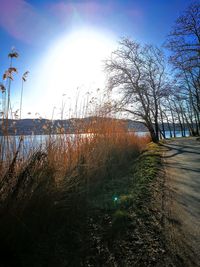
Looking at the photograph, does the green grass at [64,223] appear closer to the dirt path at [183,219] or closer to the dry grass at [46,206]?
the dry grass at [46,206]

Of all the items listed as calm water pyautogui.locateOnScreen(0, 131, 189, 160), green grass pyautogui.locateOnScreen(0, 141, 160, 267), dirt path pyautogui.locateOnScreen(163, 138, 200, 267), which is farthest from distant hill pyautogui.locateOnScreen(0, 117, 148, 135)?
dirt path pyautogui.locateOnScreen(163, 138, 200, 267)

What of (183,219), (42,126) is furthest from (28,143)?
(183,219)

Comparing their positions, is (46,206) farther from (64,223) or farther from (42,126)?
(42,126)

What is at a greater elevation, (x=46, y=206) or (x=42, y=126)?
(x=42, y=126)

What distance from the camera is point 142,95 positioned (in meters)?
18.3

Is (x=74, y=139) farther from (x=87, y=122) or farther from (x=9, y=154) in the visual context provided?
(x=9, y=154)

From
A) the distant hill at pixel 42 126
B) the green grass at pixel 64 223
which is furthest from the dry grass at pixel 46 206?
the distant hill at pixel 42 126

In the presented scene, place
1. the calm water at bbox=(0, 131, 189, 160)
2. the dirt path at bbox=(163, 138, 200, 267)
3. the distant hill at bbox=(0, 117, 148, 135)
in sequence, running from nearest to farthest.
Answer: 1. the dirt path at bbox=(163, 138, 200, 267)
2. the calm water at bbox=(0, 131, 189, 160)
3. the distant hill at bbox=(0, 117, 148, 135)

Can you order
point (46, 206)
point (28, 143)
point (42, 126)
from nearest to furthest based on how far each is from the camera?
point (46, 206), point (28, 143), point (42, 126)

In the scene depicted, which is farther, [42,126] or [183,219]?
[42,126]

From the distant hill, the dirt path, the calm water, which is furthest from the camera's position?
the distant hill

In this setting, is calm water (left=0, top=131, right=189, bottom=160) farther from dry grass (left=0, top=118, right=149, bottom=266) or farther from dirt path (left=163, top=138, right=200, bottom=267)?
dirt path (left=163, top=138, right=200, bottom=267)

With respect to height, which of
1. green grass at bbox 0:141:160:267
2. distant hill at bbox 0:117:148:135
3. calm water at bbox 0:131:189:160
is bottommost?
green grass at bbox 0:141:160:267

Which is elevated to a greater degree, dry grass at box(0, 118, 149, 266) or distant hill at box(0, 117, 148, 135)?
distant hill at box(0, 117, 148, 135)
